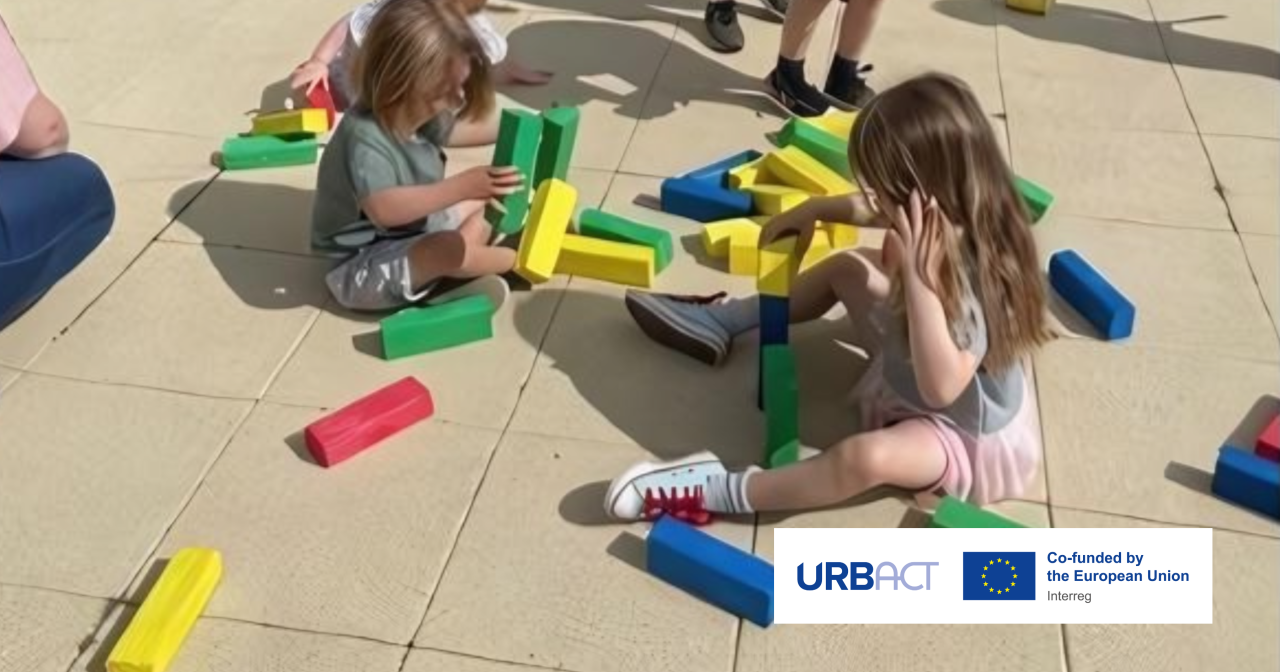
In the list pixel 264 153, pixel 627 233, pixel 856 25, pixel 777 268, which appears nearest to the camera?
pixel 777 268

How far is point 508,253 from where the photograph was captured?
10.9 feet

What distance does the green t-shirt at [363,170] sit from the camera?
3.14m

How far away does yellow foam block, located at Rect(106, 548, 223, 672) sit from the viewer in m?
2.26

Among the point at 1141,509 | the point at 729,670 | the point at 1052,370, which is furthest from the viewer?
the point at 1052,370

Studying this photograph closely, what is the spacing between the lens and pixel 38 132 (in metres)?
3.21

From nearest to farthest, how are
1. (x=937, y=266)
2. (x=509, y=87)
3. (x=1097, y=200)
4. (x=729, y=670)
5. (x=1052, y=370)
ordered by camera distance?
(x=729, y=670) → (x=937, y=266) → (x=1052, y=370) → (x=1097, y=200) → (x=509, y=87)

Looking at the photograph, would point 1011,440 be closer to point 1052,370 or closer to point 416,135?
Answer: point 1052,370

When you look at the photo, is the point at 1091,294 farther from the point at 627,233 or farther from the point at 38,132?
the point at 38,132

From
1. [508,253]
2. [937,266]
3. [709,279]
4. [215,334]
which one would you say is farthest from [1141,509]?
[215,334]

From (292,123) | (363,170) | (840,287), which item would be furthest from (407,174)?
(840,287)

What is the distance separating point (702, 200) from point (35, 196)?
1775 mm

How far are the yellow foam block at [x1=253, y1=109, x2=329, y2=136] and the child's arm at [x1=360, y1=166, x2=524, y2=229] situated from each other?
95 cm

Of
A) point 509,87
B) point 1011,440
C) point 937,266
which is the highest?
point 937,266

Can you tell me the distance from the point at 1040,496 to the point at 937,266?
61 centimetres
